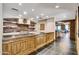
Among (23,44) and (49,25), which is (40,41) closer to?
(23,44)

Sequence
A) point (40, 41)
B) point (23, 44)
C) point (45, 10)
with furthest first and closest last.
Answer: point (40, 41), point (23, 44), point (45, 10)

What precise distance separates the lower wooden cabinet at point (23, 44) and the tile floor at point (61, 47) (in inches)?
8.7

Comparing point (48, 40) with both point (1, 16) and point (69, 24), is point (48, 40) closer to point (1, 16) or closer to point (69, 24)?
point (69, 24)

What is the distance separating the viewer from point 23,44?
11.6ft

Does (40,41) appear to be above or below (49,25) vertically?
below

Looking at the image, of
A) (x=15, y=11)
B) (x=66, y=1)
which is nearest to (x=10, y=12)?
(x=15, y=11)

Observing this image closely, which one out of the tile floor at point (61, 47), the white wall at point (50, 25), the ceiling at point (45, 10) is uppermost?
the ceiling at point (45, 10)

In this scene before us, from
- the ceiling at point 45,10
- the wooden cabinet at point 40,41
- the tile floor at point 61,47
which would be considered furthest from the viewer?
the wooden cabinet at point 40,41

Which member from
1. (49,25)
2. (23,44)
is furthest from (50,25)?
(23,44)

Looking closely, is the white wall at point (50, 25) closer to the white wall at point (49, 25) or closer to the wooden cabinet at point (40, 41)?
the white wall at point (49, 25)

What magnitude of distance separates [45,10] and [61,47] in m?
1.02

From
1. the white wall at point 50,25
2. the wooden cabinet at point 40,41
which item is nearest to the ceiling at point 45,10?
the white wall at point 50,25

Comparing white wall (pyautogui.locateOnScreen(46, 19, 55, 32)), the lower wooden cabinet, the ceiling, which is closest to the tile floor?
the lower wooden cabinet

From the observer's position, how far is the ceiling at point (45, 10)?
319cm
